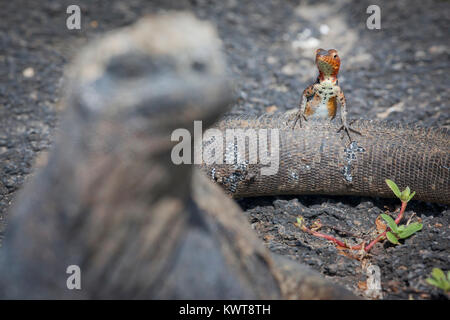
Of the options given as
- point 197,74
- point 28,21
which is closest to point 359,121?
point 197,74

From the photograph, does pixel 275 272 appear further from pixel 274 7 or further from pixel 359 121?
pixel 274 7

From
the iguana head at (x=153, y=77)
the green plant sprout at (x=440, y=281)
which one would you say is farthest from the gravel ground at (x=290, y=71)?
the iguana head at (x=153, y=77)

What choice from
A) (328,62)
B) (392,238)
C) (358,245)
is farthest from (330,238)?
(328,62)

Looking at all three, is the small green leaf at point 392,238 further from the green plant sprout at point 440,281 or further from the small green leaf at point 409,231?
the green plant sprout at point 440,281

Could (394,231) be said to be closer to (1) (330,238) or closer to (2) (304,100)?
(1) (330,238)

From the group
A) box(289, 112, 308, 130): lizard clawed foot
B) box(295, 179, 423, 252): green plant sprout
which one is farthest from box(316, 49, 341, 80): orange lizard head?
box(295, 179, 423, 252): green plant sprout

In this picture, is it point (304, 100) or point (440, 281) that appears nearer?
point (440, 281)
